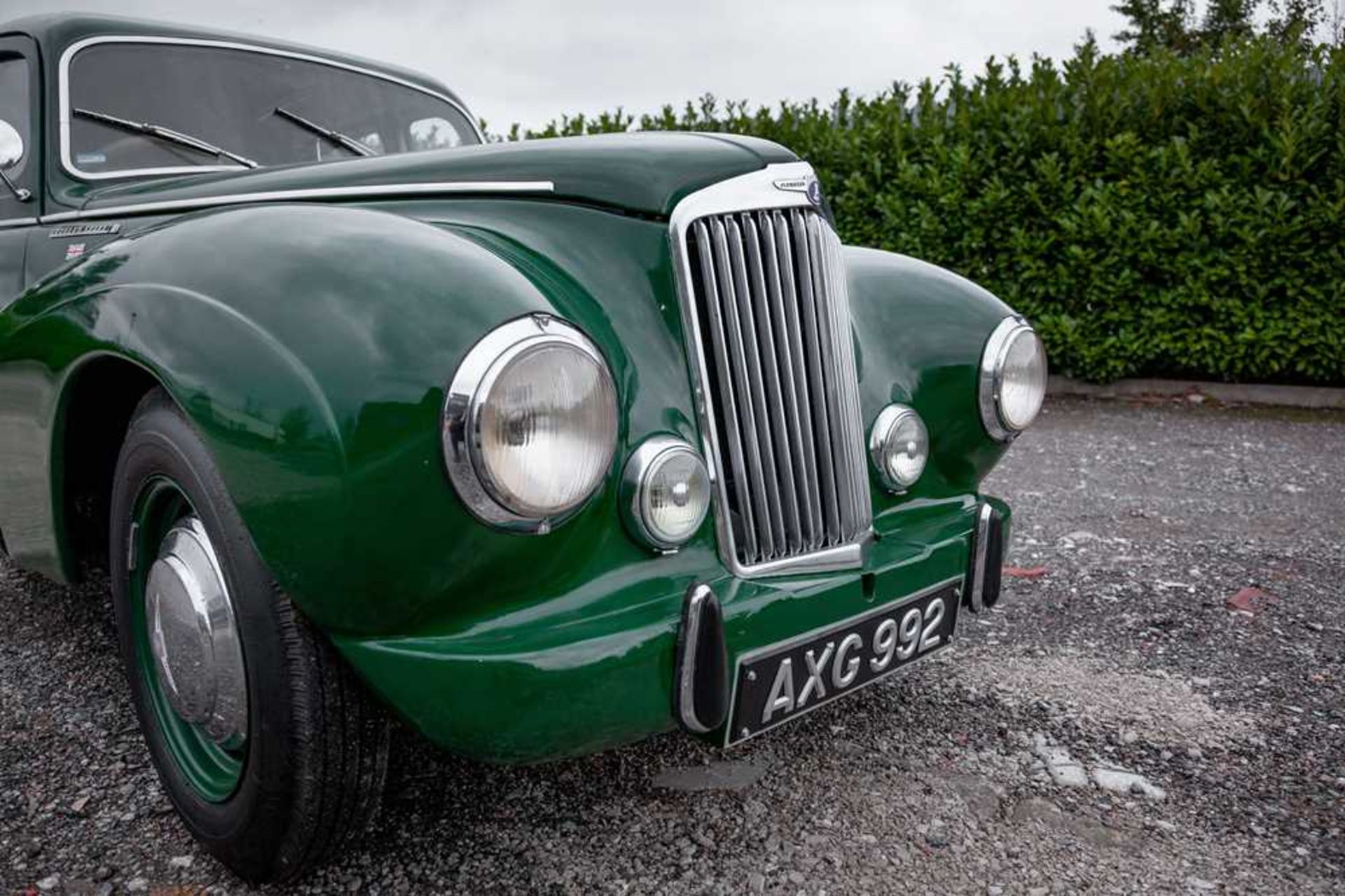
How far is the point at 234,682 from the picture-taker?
1672 mm

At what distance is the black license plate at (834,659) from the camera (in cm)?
168

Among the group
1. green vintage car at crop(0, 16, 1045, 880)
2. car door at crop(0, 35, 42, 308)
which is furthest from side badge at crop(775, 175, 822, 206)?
car door at crop(0, 35, 42, 308)

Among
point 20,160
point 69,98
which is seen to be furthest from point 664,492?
point 20,160

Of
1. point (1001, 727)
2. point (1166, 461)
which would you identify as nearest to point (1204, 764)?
point (1001, 727)

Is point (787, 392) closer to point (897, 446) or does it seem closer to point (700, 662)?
Answer: point (897, 446)

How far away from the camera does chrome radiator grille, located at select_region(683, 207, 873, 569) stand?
1843 millimetres

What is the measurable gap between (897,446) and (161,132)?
2.12 m

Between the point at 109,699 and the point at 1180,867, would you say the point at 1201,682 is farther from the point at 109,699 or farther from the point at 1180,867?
the point at 109,699

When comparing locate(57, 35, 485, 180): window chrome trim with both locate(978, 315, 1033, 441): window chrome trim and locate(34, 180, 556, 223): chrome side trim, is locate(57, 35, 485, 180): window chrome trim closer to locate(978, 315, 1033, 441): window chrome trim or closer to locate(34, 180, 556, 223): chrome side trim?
locate(34, 180, 556, 223): chrome side trim

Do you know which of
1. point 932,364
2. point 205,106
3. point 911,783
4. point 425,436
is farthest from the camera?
point 205,106

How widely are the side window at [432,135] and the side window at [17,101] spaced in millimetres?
1078

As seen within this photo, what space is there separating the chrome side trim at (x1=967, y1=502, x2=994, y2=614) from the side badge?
732 millimetres

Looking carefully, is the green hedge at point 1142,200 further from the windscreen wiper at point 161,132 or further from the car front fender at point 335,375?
the car front fender at point 335,375

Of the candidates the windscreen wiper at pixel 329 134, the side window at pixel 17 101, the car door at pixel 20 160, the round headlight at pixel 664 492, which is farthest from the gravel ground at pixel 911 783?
the windscreen wiper at pixel 329 134
